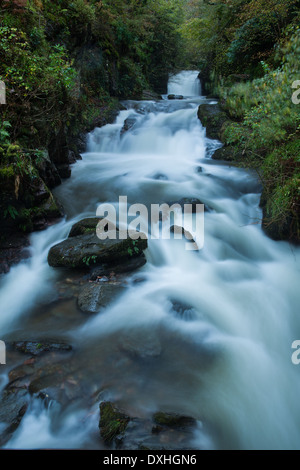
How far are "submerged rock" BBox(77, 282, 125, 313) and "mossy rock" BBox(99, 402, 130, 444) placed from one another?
1366mm

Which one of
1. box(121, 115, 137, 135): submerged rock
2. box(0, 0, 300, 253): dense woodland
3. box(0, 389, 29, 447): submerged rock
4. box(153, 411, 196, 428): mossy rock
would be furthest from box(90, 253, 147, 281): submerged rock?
box(121, 115, 137, 135): submerged rock

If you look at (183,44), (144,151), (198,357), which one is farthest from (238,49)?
(183,44)

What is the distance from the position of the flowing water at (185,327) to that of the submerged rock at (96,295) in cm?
9

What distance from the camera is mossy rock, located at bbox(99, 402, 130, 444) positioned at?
224cm

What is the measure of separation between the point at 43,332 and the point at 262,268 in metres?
3.46

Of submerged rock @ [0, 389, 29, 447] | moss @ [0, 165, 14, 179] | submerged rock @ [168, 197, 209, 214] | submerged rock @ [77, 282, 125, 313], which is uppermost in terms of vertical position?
moss @ [0, 165, 14, 179]

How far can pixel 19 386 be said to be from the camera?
2.65 metres

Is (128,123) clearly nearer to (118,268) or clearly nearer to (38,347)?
(118,268)

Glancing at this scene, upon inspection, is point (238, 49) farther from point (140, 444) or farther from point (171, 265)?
point (140, 444)

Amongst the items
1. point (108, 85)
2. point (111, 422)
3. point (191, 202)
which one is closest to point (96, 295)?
point (111, 422)

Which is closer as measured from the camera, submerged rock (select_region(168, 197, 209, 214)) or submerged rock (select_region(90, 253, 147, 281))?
submerged rock (select_region(90, 253, 147, 281))

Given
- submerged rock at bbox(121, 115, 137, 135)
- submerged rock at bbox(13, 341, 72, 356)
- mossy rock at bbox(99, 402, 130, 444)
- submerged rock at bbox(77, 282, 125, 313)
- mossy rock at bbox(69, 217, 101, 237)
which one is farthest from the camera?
submerged rock at bbox(121, 115, 137, 135)

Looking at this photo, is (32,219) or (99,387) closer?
(99,387)

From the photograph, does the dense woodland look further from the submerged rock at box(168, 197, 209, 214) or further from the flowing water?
the submerged rock at box(168, 197, 209, 214)
